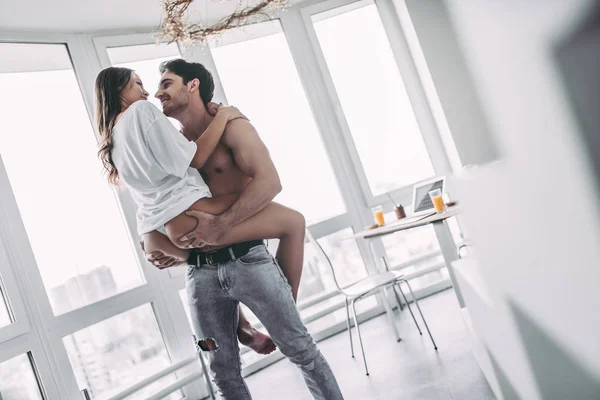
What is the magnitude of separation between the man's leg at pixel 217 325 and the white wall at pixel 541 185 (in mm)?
980

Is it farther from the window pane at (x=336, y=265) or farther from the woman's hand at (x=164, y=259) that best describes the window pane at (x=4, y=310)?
the window pane at (x=336, y=265)

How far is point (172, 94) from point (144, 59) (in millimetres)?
2862

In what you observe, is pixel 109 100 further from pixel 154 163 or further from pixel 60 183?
pixel 60 183

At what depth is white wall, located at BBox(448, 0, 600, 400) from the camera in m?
0.44

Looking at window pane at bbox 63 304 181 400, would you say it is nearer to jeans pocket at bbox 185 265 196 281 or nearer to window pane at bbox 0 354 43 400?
window pane at bbox 0 354 43 400

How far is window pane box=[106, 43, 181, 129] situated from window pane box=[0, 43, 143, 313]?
0.44 meters

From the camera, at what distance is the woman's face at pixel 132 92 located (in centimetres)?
179

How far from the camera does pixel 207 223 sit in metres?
1.60

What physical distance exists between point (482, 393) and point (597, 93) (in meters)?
2.11

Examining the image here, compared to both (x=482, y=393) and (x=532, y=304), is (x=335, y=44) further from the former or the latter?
(x=532, y=304)

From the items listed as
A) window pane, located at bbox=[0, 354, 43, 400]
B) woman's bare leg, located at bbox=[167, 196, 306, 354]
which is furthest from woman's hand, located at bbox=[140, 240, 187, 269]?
window pane, located at bbox=[0, 354, 43, 400]

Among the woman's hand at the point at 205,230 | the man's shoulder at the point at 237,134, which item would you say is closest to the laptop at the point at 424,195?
the man's shoulder at the point at 237,134

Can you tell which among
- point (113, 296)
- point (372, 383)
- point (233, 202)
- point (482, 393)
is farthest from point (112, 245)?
point (482, 393)

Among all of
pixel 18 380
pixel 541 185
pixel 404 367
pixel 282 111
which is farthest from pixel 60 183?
pixel 541 185
